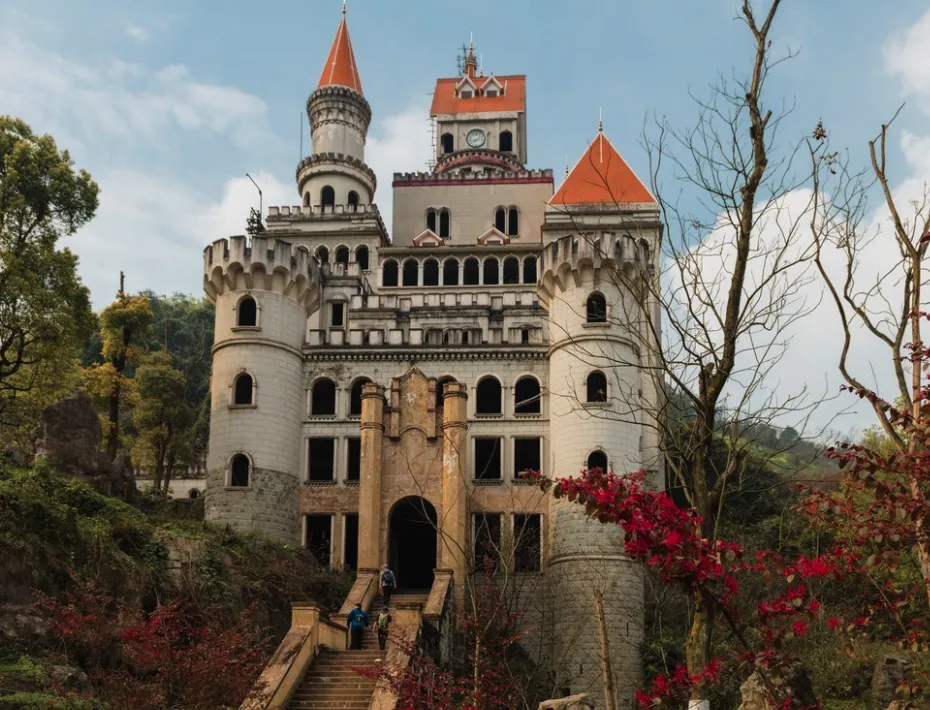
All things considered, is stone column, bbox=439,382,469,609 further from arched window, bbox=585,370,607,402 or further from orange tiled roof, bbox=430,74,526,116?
orange tiled roof, bbox=430,74,526,116

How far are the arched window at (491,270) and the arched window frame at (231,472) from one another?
57.7ft

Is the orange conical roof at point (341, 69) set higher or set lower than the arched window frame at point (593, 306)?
higher

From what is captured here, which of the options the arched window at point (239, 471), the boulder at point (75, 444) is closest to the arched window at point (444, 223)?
the arched window at point (239, 471)

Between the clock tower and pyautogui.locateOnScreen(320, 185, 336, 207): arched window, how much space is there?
8847 millimetres

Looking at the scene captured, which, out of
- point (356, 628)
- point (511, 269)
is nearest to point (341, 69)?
point (511, 269)

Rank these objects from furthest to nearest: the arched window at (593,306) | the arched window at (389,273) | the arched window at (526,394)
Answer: the arched window at (389,273) → the arched window at (526,394) → the arched window at (593,306)

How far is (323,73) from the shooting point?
184 ft

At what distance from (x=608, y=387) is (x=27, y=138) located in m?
19.8

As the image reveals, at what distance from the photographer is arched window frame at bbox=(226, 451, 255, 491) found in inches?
1318

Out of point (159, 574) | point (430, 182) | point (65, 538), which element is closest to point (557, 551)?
point (159, 574)

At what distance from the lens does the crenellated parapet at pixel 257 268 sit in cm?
3572

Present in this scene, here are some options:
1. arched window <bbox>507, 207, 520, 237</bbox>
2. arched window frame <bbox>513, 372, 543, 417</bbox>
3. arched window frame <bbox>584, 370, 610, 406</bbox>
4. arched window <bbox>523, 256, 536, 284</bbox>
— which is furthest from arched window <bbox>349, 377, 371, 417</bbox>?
arched window <bbox>507, 207, 520, 237</bbox>

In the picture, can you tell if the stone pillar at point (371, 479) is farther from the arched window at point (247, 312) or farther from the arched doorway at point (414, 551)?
the arched window at point (247, 312)

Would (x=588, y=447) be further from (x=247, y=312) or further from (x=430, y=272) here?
(x=430, y=272)
